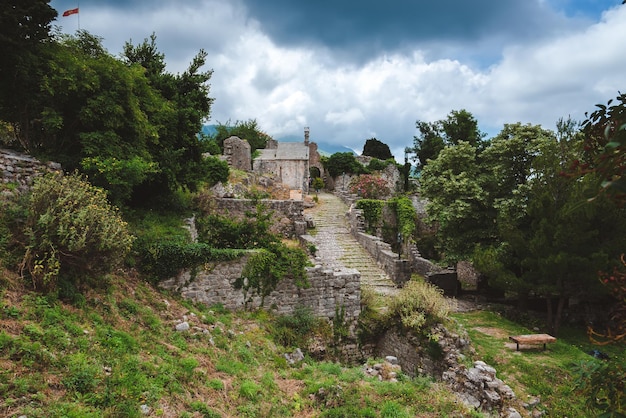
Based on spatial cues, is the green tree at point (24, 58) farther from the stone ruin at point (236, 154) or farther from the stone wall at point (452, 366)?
the stone ruin at point (236, 154)

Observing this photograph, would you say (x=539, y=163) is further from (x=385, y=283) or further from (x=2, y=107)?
(x=2, y=107)

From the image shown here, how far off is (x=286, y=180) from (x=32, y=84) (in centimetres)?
2330

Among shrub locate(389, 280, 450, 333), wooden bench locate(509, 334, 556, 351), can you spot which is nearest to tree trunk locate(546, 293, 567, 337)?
wooden bench locate(509, 334, 556, 351)

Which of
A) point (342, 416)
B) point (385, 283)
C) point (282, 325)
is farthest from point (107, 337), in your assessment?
point (385, 283)

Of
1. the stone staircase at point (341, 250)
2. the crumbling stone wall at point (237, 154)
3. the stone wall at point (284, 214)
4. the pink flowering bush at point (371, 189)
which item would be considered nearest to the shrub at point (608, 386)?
the stone staircase at point (341, 250)

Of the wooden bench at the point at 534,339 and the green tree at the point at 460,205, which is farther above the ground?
the green tree at the point at 460,205

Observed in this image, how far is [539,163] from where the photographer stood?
1241 cm

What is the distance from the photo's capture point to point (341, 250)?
1720cm

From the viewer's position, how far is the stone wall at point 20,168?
22.5 ft

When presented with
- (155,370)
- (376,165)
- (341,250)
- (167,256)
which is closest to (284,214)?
(341,250)

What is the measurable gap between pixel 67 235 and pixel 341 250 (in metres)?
13.0

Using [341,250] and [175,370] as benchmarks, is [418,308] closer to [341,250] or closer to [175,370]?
[175,370]

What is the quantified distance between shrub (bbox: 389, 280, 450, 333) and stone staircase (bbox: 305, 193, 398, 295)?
2.08m

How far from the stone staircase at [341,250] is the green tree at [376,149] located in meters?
25.5
